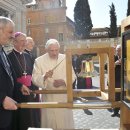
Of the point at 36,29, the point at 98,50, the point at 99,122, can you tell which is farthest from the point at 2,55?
the point at 36,29

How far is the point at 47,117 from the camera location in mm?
4559

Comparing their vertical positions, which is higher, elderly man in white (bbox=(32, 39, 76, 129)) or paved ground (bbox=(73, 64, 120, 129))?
elderly man in white (bbox=(32, 39, 76, 129))

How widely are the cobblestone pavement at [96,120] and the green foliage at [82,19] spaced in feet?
144

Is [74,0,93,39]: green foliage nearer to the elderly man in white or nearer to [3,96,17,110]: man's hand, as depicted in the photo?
the elderly man in white

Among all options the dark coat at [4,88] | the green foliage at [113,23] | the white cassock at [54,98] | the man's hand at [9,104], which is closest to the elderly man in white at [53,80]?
the white cassock at [54,98]

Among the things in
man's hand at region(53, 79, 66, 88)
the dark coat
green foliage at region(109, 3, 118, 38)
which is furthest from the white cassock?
green foliage at region(109, 3, 118, 38)

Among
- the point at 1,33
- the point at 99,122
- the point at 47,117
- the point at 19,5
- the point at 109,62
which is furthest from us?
the point at 19,5

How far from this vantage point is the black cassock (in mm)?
4387

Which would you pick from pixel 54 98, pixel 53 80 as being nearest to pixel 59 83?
pixel 53 80

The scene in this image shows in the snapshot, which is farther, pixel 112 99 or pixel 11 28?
pixel 11 28

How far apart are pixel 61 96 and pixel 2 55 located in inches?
54.8

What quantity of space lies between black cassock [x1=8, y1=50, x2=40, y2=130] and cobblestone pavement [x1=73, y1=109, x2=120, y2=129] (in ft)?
5.91

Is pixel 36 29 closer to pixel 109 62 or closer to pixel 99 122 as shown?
pixel 99 122

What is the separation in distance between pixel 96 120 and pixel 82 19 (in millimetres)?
46976
